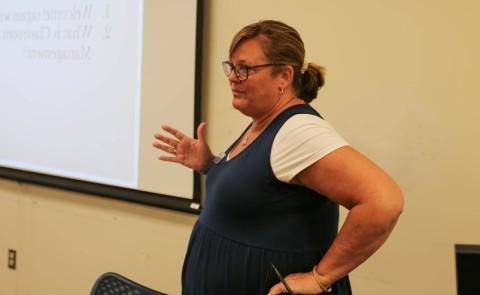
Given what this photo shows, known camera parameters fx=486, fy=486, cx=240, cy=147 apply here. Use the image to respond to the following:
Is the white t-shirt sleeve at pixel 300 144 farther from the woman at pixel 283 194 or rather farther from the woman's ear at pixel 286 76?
the woman's ear at pixel 286 76

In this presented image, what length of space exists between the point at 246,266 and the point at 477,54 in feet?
3.15

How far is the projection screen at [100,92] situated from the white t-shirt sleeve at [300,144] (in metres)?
0.99

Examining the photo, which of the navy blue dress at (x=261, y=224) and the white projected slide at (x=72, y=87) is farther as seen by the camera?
the white projected slide at (x=72, y=87)

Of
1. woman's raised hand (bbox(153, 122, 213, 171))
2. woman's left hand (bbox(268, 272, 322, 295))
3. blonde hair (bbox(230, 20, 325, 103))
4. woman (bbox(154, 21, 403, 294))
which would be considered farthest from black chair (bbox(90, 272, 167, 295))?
blonde hair (bbox(230, 20, 325, 103))

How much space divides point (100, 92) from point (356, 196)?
1600mm

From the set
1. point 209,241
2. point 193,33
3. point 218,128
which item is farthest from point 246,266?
point 193,33

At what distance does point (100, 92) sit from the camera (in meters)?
2.24

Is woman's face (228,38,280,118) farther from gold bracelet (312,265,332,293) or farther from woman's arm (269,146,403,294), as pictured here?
gold bracelet (312,265,332,293)

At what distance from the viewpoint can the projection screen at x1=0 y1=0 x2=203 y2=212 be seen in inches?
79.3

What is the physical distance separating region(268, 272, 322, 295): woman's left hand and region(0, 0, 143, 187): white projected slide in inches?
50.6

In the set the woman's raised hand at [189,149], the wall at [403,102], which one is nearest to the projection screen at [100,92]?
the wall at [403,102]

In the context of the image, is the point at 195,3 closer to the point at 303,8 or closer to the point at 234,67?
the point at 303,8

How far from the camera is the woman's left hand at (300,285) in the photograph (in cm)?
102

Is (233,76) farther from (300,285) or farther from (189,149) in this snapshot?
(300,285)
